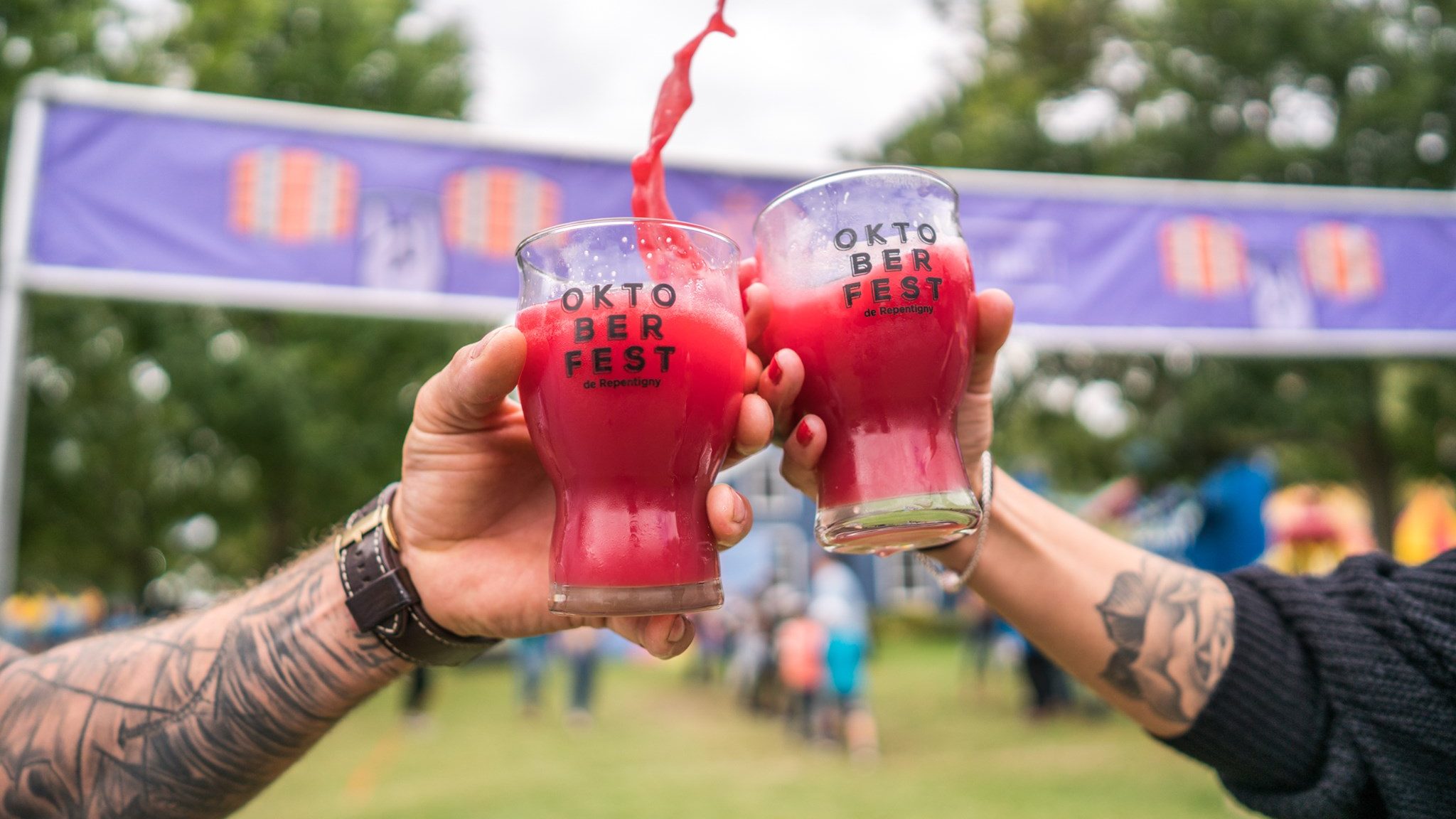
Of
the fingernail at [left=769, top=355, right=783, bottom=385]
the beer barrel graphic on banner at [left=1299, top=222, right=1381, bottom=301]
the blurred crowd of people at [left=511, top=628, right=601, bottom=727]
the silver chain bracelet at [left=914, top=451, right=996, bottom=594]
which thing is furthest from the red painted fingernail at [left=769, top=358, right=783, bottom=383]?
the blurred crowd of people at [left=511, top=628, right=601, bottom=727]

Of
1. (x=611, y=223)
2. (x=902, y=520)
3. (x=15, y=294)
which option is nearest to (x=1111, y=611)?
(x=902, y=520)

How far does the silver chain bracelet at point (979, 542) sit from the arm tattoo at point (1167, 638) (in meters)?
0.21

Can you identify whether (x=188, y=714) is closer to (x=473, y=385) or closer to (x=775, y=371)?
(x=473, y=385)

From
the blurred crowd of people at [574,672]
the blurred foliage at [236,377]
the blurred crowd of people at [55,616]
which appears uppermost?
the blurred foliage at [236,377]

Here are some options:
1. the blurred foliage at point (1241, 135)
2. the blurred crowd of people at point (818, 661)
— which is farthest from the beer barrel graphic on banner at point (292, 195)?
the blurred foliage at point (1241, 135)

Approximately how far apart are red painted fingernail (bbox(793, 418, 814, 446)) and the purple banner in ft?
12.5

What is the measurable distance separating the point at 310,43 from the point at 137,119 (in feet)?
33.1

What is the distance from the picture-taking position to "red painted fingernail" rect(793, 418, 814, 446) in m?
1.26

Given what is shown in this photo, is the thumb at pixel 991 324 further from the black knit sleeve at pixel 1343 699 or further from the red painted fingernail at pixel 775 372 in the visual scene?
the black knit sleeve at pixel 1343 699

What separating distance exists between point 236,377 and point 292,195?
9110mm

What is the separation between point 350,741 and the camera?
9219 mm

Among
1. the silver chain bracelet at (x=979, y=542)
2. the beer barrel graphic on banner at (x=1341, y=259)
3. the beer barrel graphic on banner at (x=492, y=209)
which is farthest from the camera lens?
the beer barrel graphic on banner at (x=1341, y=259)

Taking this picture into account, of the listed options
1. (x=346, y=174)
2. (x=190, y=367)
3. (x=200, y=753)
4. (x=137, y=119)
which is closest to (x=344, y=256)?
(x=346, y=174)

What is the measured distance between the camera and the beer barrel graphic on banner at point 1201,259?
18.2 ft
